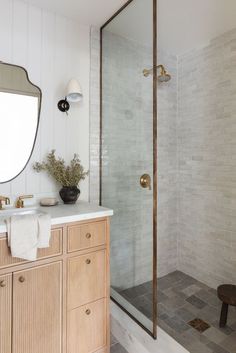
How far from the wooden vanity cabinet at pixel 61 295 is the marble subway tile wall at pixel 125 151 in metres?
0.34

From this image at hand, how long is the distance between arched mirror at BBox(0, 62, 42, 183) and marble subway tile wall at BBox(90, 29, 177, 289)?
51 cm

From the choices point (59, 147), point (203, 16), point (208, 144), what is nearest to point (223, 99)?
point (208, 144)

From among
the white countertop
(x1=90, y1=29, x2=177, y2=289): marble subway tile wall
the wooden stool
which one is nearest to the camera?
the white countertop

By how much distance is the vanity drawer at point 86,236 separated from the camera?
1450mm

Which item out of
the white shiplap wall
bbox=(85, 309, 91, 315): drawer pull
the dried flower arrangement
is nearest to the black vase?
the dried flower arrangement

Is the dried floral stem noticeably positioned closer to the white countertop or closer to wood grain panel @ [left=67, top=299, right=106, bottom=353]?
the white countertop

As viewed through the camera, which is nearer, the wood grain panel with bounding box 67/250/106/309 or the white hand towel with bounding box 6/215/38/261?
the white hand towel with bounding box 6/215/38/261

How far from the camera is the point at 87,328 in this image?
1526 millimetres

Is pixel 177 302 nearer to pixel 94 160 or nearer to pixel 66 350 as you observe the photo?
pixel 66 350

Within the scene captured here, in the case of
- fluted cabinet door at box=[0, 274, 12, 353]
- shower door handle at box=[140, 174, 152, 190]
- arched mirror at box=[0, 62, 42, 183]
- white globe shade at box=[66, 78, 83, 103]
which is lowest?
fluted cabinet door at box=[0, 274, 12, 353]

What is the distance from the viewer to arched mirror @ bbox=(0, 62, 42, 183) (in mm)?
1700

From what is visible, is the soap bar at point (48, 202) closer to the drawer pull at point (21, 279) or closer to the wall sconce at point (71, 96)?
the drawer pull at point (21, 279)

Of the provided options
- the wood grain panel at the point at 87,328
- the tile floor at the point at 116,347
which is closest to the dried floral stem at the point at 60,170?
the wood grain panel at the point at 87,328

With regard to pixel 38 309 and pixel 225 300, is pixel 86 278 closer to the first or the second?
pixel 38 309
